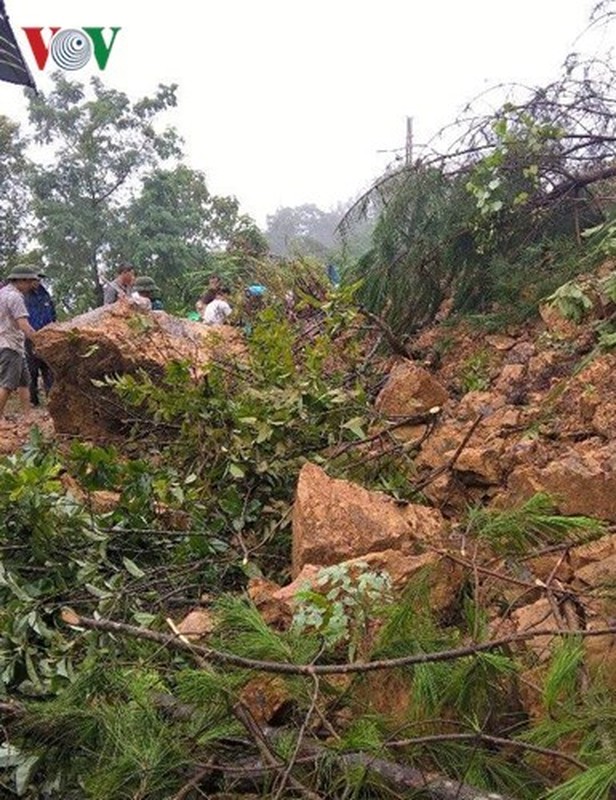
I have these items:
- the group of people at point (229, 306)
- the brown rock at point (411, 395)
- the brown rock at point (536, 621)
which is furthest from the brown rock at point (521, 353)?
the group of people at point (229, 306)

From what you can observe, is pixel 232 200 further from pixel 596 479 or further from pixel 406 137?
pixel 596 479

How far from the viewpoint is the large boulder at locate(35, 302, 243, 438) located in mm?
3982

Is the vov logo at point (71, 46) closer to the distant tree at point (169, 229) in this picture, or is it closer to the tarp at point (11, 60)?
the tarp at point (11, 60)

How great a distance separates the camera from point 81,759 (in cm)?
155

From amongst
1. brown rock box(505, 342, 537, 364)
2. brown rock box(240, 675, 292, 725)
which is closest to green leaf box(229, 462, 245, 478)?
brown rock box(240, 675, 292, 725)

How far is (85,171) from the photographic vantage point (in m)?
15.7

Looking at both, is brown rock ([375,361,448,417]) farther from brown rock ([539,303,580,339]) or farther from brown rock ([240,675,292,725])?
brown rock ([240,675,292,725])

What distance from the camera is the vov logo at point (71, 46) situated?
6418 millimetres

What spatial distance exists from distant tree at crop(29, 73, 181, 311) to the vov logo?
7.97 m

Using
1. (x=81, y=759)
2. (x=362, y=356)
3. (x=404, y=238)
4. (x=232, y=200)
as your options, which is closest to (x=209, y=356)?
(x=362, y=356)

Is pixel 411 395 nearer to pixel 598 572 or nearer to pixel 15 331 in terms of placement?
pixel 598 572

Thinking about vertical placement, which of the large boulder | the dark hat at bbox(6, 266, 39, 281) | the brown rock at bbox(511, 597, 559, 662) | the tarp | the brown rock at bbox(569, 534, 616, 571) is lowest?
the brown rock at bbox(569, 534, 616, 571)

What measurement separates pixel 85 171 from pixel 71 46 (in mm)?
9210

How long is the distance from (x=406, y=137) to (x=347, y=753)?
12.9ft
